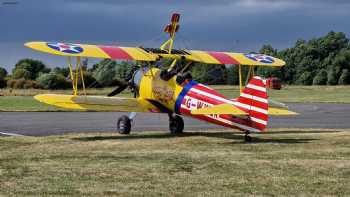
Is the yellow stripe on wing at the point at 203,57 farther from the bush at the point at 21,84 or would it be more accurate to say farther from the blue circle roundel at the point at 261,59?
the bush at the point at 21,84

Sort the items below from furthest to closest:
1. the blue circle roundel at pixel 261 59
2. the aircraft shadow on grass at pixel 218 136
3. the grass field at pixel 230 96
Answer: the grass field at pixel 230 96 → the blue circle roundel at pixel 261 59 → the aircraft shadow on grass at pixel 218 136

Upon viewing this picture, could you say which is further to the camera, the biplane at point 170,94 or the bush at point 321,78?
A: the bush at point 321,78

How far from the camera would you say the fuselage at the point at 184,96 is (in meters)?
17.7

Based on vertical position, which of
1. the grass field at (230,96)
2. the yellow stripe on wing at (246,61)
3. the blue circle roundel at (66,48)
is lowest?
→ the grass field at (230,96)

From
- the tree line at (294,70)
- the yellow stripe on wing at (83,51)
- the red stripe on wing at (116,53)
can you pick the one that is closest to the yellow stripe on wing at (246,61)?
the red stripe on wing at (116,53)

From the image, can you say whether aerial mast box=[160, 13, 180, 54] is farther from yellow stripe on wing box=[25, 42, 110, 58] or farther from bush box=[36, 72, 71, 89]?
bush box=[36, 72, 71, 89]

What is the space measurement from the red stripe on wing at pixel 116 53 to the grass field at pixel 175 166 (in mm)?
2560

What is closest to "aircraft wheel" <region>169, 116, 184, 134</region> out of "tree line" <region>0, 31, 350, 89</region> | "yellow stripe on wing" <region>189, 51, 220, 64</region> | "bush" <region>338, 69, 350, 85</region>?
"yellow stripe on wing" <region>189, 51, 220, 64</region>

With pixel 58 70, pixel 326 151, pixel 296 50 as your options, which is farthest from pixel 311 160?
pixel 296 50

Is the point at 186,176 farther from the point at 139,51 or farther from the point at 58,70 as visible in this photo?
the point at 58,70

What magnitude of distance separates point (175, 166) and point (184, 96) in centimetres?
703

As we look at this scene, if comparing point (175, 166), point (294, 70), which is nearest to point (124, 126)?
point (175, 166)

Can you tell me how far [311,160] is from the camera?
13.4m

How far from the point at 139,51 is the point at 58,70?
204ft
